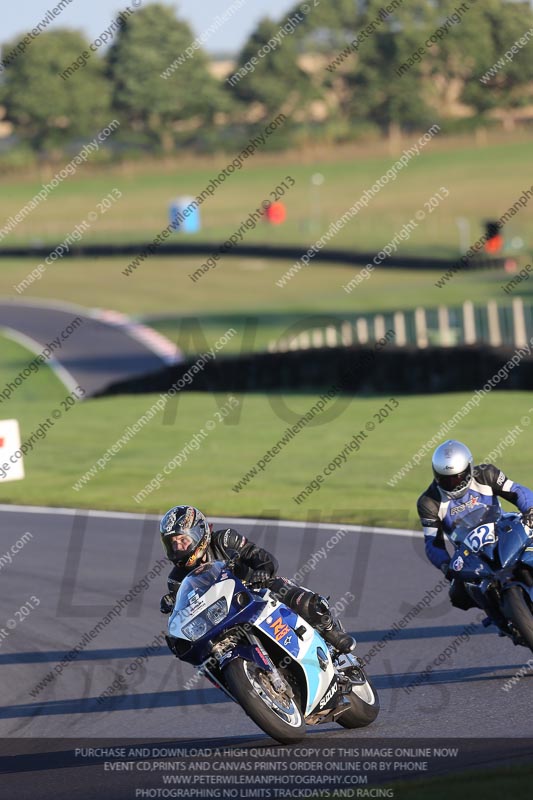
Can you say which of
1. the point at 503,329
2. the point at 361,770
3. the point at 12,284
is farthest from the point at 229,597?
the point at 12,284

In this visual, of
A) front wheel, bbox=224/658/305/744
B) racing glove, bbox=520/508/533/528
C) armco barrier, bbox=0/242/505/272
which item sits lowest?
front wheel, bbox=224/658/305/744

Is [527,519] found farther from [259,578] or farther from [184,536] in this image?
[184,536]

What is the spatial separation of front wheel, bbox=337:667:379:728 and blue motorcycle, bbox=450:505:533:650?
0.99m

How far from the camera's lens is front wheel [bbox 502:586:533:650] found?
8.08 m

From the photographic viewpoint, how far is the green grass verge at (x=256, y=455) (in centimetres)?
1684

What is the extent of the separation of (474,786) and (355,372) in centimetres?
2044

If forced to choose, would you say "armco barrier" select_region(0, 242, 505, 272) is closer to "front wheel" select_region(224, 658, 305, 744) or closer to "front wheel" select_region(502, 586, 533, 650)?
"front wheel" select_region(502, 586, 533, 650)

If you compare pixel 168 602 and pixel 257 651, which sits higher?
pixel 168 602

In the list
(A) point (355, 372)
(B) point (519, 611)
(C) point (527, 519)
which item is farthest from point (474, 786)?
(A) point (355, 372)

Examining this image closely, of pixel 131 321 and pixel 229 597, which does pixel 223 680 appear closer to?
pixel 229 597

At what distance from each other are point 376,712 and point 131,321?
40399 millimetres

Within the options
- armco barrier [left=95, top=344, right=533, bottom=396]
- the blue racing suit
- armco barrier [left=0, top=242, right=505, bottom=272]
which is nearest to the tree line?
armco barrier [left=0, top=242, right=505, bottom=272]

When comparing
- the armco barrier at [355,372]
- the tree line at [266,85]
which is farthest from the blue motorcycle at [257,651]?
the tree line at [266,85]

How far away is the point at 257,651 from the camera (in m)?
7.28
